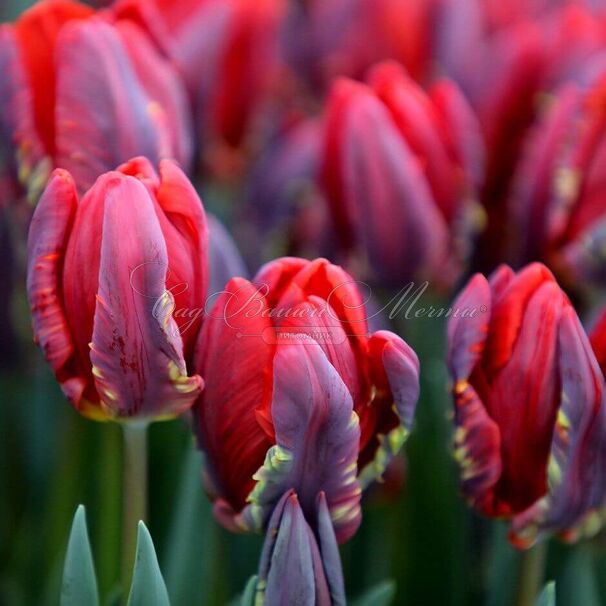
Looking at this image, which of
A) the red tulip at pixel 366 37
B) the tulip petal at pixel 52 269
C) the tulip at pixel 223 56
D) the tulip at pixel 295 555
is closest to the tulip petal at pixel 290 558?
the tulip at pixel 295 555

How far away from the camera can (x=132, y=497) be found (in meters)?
0.50

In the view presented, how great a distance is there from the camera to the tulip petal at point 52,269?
437 mm

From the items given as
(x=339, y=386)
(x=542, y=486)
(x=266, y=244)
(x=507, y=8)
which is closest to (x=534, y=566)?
(x=542, y=486)

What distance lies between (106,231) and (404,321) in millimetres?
278

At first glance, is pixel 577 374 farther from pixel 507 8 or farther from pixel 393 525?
pixel 507 8

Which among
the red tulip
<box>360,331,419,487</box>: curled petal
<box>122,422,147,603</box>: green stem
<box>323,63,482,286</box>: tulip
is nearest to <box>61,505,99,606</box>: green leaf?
<box>122,422,147,603</box>: green stem

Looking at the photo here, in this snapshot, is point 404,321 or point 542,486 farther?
point 404,321

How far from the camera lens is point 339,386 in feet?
1.37

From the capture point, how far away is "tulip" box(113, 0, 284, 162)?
68 centimetres

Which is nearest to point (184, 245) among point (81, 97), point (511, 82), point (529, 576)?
point (81, 97)

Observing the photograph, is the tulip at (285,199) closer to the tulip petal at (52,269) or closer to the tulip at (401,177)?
the tulip at (401,177)

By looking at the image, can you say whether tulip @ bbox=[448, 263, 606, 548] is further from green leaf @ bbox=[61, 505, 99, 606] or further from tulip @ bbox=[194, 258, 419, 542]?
green leaf @ bbox=[61, 505, 99, 606]

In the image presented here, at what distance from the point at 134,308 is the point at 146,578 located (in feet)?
0.40

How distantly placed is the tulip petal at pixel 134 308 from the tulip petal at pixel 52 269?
0.02 metres
